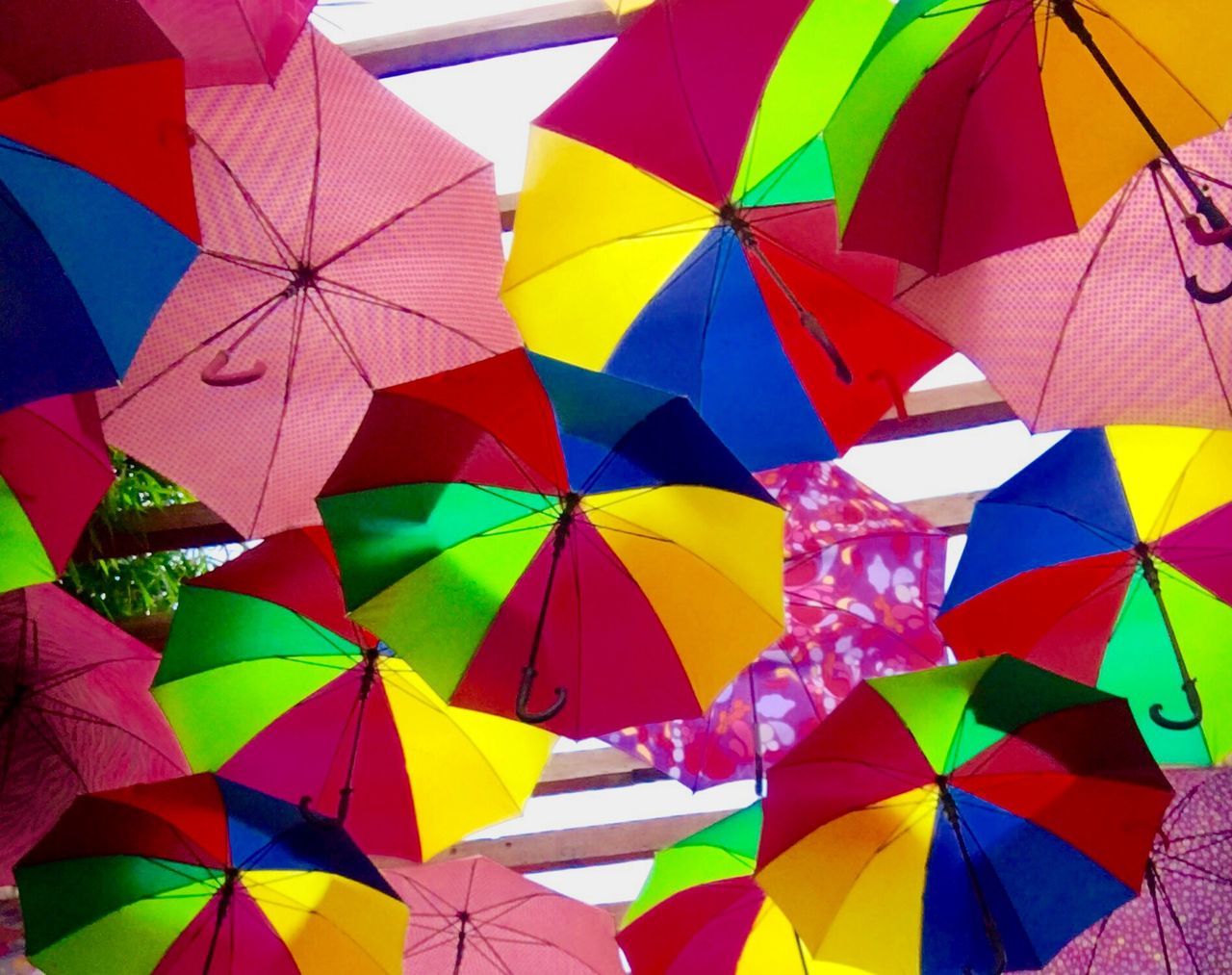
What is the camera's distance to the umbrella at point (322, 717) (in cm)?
297

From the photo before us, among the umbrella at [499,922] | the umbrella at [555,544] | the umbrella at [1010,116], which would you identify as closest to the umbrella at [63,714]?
the umbrella at [499,922]

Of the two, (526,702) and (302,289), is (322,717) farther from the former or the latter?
(302,289)

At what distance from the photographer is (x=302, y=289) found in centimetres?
285

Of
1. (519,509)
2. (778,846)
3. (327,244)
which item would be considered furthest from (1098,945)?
(327,244)

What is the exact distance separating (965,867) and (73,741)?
2300mm

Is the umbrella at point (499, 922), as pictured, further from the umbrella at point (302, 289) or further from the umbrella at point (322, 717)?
the umbrella at point (302, 289)

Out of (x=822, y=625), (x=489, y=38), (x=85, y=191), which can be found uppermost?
(x=489, y=38)

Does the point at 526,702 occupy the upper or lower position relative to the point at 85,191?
lower

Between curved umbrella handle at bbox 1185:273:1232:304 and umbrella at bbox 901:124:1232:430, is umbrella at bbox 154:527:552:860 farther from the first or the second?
curved umbrella handle at bbox 1185:273:1232:304

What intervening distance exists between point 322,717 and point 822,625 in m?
1.31

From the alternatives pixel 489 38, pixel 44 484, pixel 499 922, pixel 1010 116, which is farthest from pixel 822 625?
pixel 44 484

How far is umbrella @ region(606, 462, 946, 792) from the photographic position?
3.18 metres

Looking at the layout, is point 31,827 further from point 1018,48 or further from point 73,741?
point 1018,48

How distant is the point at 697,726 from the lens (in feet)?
10.8
